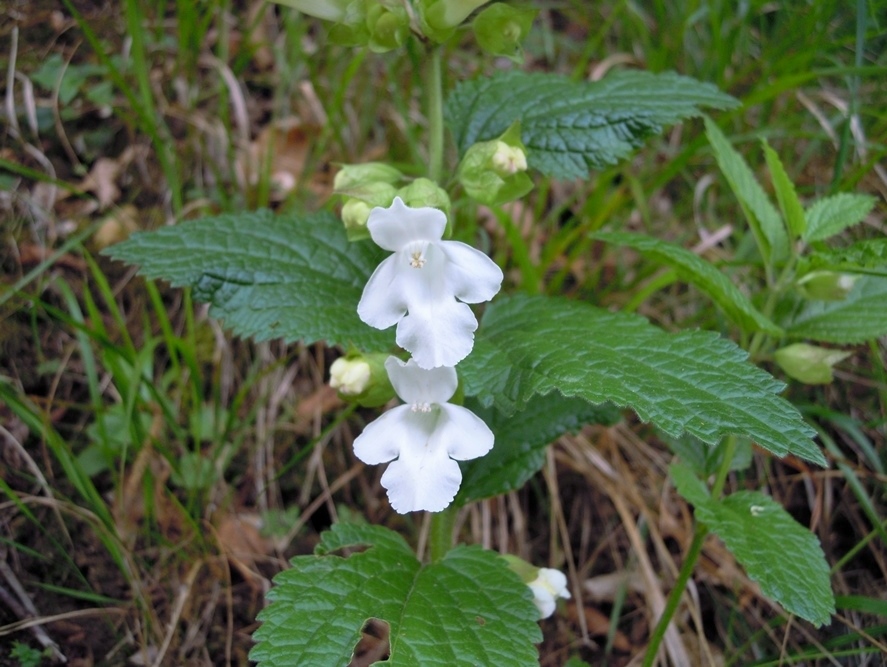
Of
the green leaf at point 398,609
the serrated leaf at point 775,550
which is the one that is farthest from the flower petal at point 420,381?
the serrated leaf at point 775,550

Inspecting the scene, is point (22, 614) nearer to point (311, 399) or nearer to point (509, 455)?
point (311, 399)

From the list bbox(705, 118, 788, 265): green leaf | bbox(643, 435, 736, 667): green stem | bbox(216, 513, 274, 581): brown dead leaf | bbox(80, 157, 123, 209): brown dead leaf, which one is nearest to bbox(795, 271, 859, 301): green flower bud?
bbox(705, 118, 788, 265): green leaf

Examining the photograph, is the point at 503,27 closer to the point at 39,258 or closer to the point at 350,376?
the point at 350,376

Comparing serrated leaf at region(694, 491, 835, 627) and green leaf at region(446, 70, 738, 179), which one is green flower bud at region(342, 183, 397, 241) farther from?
serrated leaf at region(694, 491, 835, 627)

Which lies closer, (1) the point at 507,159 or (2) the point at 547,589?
(1) the point at 507,159

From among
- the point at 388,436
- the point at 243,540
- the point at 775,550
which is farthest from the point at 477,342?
the point at 243,540

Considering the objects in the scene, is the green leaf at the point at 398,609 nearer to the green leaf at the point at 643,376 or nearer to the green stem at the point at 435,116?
the green leaf at the point at 643,376
